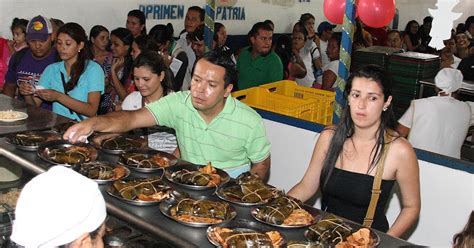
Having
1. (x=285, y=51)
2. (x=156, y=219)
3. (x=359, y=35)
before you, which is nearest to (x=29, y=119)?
(x=156, y=219)

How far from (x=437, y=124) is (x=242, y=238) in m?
2.74

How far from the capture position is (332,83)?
20.7ft

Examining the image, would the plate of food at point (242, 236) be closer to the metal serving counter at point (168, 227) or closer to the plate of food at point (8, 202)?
the metal serving counter at point (168, 227)

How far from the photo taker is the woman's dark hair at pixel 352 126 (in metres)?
2.81

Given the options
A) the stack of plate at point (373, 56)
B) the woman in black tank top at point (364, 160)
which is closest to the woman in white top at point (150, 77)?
the woman in black tank top at point (364, 160)

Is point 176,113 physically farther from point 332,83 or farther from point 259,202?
point 332,83

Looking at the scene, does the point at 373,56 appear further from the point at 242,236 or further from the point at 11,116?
the point at 242,236

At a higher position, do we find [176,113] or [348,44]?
[348,44]

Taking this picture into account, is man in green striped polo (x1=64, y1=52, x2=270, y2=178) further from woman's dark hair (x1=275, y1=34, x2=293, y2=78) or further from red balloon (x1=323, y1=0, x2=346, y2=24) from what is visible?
woman's dark hair (x1=275, y1=34, x2=293, y2=78)

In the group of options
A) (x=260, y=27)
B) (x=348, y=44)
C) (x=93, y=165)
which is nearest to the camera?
(x=93, y=165)

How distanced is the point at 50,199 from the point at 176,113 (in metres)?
1.85

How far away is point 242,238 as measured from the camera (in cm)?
222

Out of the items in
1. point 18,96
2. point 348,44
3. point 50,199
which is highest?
point 348,44

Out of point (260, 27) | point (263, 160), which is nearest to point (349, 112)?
point (263, 160)
